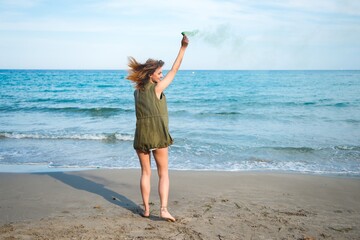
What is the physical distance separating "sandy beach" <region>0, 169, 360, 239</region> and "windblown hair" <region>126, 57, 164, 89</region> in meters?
1.76

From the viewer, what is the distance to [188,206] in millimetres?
5098

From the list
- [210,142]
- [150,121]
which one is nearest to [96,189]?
[150,121]

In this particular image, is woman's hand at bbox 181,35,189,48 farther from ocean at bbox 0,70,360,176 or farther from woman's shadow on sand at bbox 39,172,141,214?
ocean at bbox 0,70,360,176

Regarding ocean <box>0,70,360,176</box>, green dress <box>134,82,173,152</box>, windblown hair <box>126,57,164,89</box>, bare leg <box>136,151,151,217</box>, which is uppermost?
windblown hair <box>126,57,164,89</box>

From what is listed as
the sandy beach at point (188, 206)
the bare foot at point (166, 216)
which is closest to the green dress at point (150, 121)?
the bare foot at point (166, 216)

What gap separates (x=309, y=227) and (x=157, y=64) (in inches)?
106

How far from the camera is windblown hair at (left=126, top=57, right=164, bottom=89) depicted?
13.8 feet

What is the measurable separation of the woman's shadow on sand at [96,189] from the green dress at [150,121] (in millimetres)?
1186

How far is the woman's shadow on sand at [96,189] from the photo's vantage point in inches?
206

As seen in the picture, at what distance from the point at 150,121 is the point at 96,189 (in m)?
2.46

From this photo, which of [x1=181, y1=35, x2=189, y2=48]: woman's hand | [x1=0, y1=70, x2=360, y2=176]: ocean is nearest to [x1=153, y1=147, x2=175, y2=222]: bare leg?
[x1=181, y1=35, x2=189, y2=48]: woman's hand

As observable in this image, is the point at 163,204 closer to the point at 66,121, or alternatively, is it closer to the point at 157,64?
the point at 157,64

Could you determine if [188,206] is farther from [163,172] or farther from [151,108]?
[151,108]

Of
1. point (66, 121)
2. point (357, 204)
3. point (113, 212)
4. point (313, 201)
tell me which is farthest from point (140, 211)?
point (66, 121)
